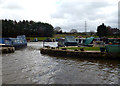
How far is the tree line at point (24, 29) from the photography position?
278 ft

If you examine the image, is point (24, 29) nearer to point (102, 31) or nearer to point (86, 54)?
point (102, 31)

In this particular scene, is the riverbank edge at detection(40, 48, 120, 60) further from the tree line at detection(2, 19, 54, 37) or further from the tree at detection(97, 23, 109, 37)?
the tree line at detection(2, 19, 54, 37)

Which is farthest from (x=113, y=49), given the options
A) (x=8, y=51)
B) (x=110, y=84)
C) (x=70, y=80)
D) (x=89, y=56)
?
(x=8, y=51)

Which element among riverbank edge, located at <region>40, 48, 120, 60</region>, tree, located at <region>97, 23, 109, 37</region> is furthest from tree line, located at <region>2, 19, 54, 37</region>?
riverbank edge, located at <region>40, 48, 120, 60</region>

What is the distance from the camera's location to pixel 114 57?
57.4ft

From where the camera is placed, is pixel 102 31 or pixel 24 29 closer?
pixel 102 31

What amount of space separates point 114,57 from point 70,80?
11331 millimetres

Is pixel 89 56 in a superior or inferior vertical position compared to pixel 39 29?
inferior

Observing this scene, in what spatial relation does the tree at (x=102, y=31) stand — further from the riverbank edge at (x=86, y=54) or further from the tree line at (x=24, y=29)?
the riverbank edge at (x=86, y=54)

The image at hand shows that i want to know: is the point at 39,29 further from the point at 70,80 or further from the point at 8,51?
the point at 70,80

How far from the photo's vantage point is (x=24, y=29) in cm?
9806

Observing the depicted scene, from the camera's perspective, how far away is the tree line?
84613 millimetres

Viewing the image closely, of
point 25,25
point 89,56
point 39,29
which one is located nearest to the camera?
point 89,56

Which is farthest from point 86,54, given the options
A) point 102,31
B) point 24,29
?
point 24,29
